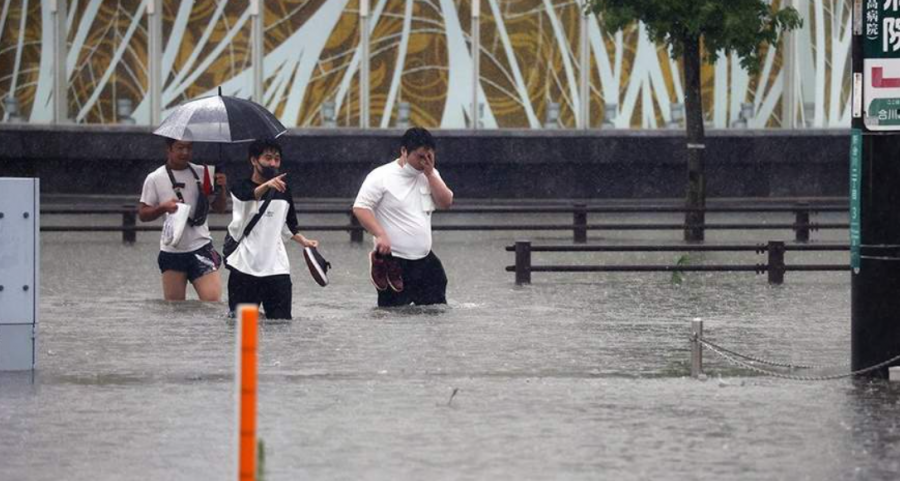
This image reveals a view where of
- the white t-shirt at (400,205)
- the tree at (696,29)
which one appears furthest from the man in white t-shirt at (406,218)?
the tree at (696,29)

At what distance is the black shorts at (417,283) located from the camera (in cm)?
1681

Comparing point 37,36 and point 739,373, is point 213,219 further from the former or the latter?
point 739,373

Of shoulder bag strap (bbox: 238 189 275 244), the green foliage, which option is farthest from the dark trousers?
the green foliage

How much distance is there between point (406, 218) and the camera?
1681 centimetres

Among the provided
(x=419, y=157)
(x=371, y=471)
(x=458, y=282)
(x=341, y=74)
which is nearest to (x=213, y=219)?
(x=341, y=74)

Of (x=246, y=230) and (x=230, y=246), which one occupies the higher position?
(x=246, y=230)

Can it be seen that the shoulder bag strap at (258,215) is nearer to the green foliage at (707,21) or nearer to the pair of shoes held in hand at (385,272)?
the pair of shoes held in hand at (385,272)

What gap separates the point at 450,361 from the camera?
13156 millimetres

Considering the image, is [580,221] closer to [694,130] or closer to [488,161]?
[694,130]

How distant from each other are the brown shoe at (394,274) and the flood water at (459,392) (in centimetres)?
24

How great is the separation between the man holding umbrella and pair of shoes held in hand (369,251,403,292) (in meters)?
1.25

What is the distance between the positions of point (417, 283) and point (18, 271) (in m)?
4.90

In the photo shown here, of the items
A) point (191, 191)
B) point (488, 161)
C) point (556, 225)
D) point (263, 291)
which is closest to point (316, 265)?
point (263, 291)

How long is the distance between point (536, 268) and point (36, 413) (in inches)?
367
